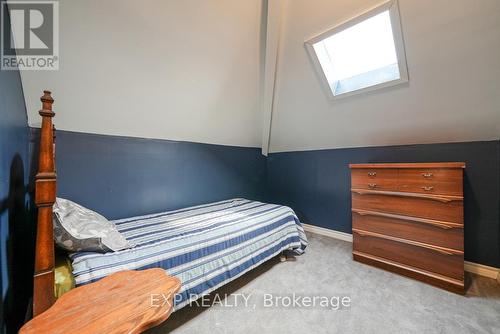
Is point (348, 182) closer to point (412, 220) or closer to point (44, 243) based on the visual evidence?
point (412, 220)

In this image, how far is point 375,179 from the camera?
2.18m

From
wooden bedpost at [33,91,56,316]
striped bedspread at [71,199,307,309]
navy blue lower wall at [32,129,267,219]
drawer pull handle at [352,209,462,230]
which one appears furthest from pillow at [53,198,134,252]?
drawer pull handle at [352,209,462,230]

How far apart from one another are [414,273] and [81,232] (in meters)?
2.75

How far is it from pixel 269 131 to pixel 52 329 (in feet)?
10.1

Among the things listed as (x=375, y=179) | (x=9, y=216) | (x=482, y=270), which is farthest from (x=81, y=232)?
(x=482, y=270)

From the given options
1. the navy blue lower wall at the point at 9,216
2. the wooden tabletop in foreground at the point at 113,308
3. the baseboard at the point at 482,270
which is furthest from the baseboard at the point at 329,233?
the navy blue lower wall at the point at 9,216

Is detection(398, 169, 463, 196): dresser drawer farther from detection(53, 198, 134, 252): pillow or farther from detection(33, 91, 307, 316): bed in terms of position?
detection(53, 198, 134, 252): pillow

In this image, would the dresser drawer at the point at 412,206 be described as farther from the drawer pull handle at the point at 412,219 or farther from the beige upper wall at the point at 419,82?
the beige upper wall at the point at 419,82

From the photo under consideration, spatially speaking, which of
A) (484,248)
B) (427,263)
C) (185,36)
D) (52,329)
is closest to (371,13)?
(185,36)

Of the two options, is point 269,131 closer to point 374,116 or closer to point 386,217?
point 374,116

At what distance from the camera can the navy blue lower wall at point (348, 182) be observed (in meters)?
1.95

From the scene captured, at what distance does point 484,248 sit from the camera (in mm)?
1974

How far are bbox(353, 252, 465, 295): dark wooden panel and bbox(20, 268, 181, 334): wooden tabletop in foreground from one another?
2111 mm

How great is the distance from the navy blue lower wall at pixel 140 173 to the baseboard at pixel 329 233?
1306 millimetres
